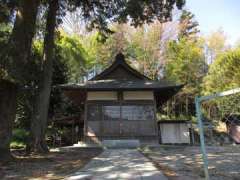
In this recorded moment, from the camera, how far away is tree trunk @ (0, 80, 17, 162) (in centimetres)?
781

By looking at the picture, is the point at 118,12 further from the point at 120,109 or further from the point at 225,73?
the point at 225,73

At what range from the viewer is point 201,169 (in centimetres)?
643

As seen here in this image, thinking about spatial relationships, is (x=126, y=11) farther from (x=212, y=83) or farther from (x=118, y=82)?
(x=212, y=83)

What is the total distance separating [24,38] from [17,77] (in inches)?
59.2

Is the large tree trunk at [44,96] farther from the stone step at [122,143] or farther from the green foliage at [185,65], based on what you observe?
the green foliage at [185,65]

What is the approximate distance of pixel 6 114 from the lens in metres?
7.94

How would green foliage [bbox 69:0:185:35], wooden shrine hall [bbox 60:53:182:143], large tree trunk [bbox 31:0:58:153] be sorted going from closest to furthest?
large tree trunk [bbox 31:0:58:153] → green foliage [bbox 69:0:185:35] → wooden shrine hall [bbox 60:53:182:143]

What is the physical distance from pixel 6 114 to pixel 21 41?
2.42m

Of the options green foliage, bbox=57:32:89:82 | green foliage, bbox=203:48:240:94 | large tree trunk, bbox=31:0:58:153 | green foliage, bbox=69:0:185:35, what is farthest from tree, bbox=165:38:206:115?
large tree trunk, bbox=31:0:58:153

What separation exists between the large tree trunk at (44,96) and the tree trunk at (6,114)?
220 centimetres

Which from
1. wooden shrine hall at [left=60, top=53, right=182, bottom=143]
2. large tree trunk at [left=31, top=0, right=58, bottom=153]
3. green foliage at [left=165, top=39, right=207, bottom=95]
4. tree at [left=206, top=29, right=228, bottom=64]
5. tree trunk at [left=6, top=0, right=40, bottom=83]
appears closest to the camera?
tree trunk at [left=6, top=0, right=40, bottom=83]

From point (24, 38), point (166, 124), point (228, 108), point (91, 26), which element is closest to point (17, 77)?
point (24, 38)

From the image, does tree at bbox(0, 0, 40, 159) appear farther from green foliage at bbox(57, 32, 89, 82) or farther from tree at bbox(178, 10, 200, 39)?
tree at bbox(178, 10, 200, 39)

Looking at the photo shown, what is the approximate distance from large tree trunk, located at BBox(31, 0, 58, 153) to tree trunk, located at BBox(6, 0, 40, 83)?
233cm
